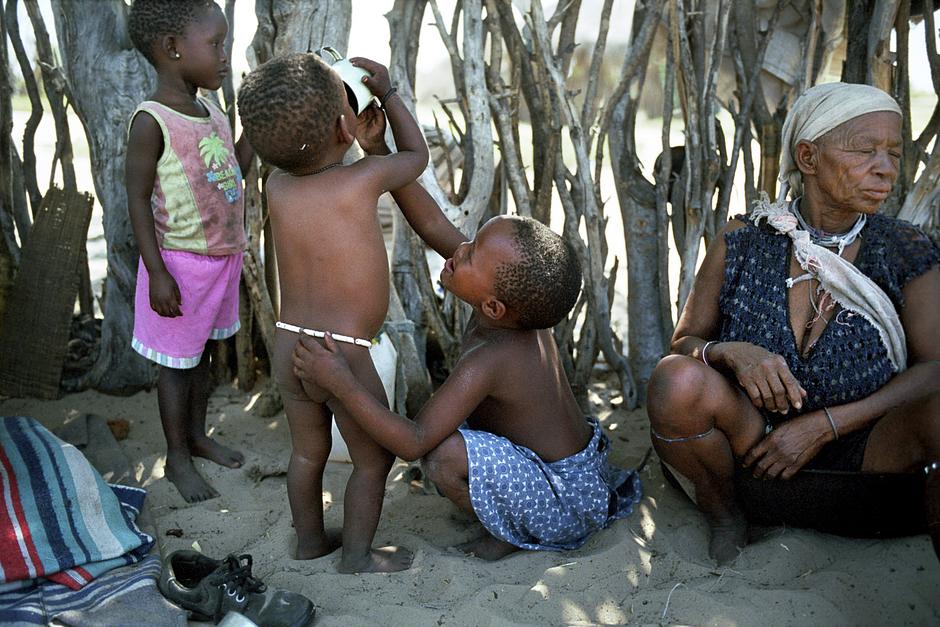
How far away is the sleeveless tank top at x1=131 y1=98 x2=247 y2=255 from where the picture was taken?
284 centimetres

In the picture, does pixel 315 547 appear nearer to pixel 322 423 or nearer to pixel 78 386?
pixel 322 423

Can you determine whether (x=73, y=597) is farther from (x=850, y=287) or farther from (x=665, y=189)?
(x=665, y=189)

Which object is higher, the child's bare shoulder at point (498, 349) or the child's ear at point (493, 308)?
the child's ear at point (493, 308)

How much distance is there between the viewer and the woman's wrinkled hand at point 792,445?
232 centimetres

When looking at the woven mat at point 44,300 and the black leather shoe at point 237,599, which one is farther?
the woven mat at point 44,300

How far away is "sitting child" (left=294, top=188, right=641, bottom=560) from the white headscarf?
27.7 inches

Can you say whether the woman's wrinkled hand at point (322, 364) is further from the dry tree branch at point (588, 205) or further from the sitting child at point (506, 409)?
the dry tree branch at point (588, 205)

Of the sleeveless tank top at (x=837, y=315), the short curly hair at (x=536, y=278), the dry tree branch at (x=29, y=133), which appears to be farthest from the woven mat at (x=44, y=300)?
the sleeveless tank top at (x=837, y=315)

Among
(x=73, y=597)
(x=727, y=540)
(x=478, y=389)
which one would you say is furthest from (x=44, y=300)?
(x=727, y=540)

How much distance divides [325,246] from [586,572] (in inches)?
42.7

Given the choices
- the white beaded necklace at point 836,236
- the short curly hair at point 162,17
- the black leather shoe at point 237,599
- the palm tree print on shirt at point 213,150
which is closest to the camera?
the black leather shoe at point 237,599

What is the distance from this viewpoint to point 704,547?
2.46m

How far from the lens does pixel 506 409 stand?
96.0 inches

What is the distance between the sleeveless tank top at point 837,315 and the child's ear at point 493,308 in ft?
2.24
